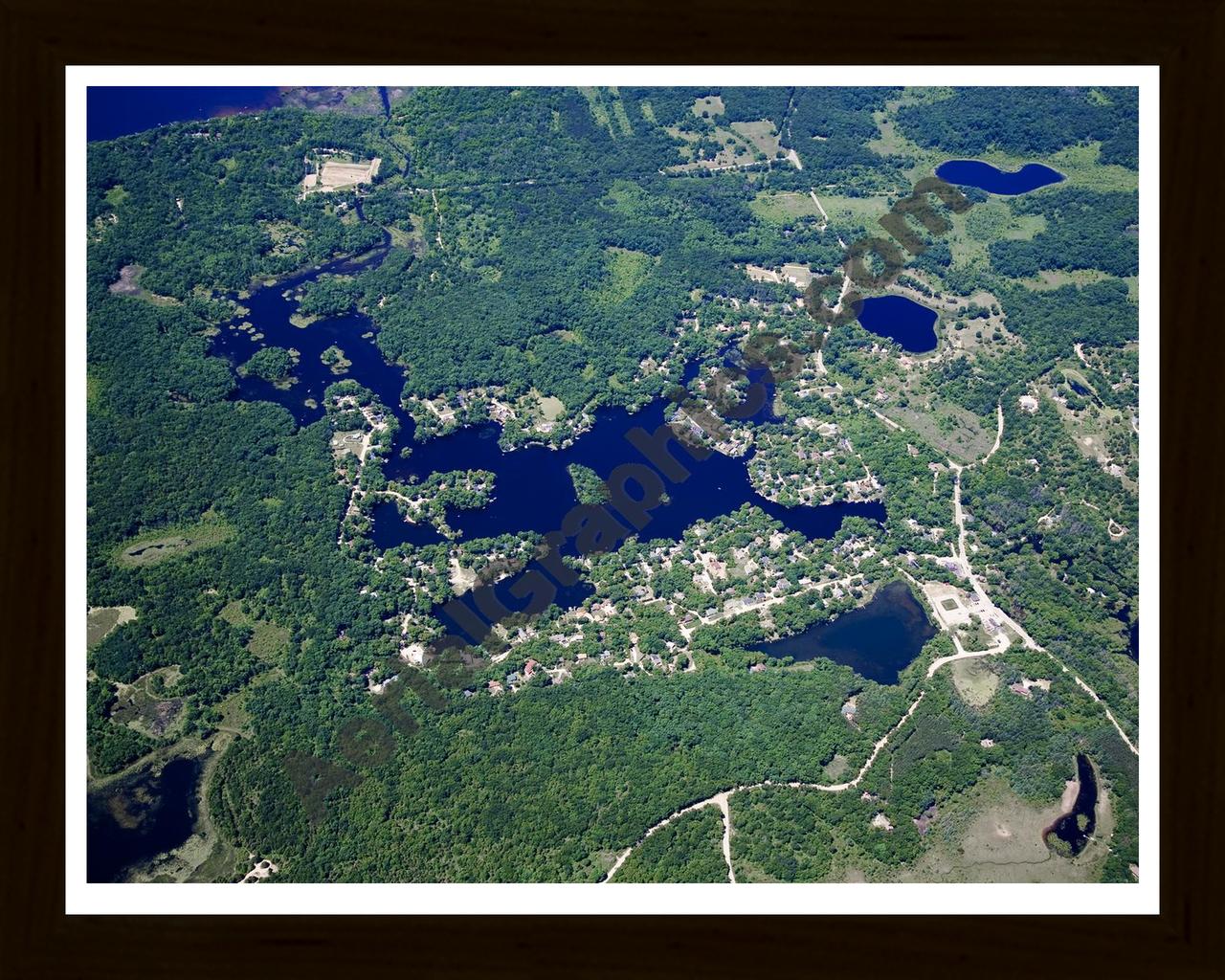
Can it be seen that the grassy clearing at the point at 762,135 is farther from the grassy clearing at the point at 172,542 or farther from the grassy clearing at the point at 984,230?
the grassy clearing at the point at 172,542

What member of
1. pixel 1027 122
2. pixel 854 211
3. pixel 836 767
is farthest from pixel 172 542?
pixel 1027 122

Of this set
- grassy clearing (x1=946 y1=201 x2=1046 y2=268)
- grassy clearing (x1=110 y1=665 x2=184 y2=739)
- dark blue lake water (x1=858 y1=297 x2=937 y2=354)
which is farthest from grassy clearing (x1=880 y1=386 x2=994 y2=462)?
grassy clearing (x1=110 y1=665 x2=184 y2=739)

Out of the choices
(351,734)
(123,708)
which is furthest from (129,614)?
(351,734)

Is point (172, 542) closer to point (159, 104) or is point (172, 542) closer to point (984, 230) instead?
point (159, 104)

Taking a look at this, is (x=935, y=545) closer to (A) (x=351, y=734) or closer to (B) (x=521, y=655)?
(B) (x=521, y=655)

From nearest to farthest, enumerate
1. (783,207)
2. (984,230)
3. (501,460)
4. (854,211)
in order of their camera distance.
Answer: (501,460) < (984,230) < (854,211) < (783,207)

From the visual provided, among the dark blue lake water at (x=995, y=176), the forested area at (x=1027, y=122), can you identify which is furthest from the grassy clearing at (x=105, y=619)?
the forested area at (x=1027, y=122)
